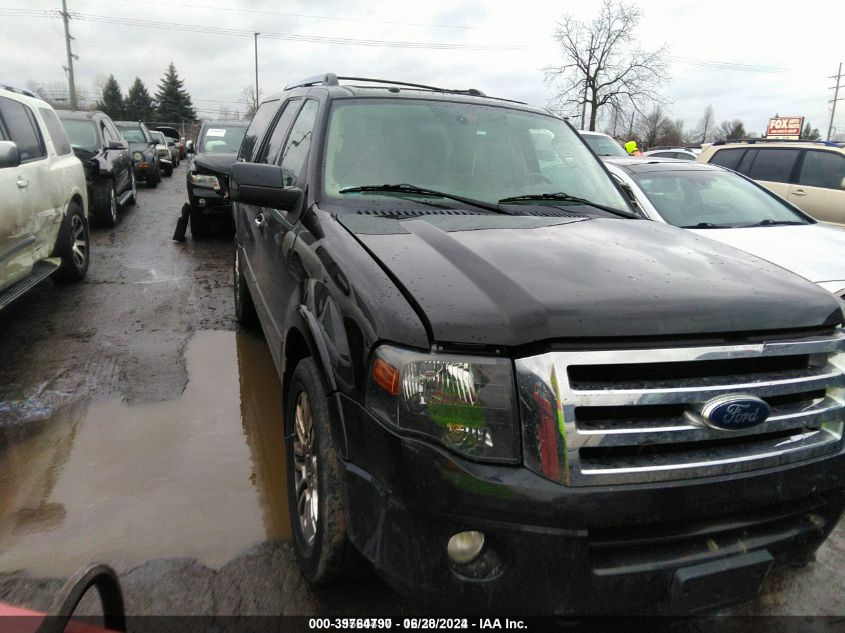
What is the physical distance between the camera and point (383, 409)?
6.07ft

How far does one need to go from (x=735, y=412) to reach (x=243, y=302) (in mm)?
4287

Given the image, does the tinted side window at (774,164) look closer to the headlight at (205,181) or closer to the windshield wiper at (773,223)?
the windshield wiper at (773,223)

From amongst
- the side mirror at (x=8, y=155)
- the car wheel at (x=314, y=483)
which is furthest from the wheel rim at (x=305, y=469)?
the side mirror at (x=8, y=155)

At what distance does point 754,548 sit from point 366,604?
4.46 feet

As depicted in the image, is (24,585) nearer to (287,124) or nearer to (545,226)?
(545,226)

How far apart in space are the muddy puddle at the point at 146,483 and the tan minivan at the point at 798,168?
7.79 m

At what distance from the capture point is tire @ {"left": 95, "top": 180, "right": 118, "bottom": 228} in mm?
10193

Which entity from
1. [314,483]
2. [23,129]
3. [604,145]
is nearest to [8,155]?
[23,129]

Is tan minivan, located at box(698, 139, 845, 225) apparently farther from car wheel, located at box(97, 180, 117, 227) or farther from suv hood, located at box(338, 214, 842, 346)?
car wheel, located at box(97, 180, 117, 227)

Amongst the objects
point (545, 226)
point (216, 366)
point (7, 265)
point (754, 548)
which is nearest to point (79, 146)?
point (7, 265)

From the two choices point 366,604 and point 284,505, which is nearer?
point 366,604

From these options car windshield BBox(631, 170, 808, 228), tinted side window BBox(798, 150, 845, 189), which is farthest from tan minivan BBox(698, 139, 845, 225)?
car windshield BBox(631, 170, 808, 228)

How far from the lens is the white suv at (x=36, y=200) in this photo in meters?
4.89

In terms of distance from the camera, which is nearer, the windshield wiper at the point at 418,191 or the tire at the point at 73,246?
the windshield wiper at the point at 418,191
